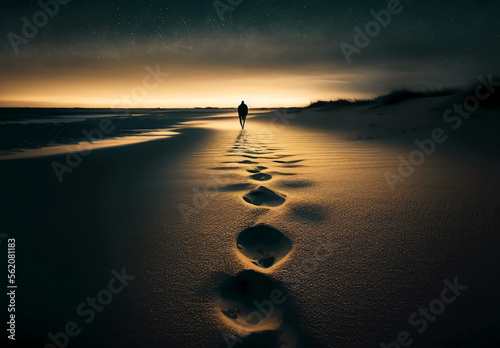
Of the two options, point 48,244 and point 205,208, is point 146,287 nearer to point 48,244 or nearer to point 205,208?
point 48,244

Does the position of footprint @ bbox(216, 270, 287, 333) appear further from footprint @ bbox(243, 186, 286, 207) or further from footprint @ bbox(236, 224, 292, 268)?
footprint @ bbox(243, 186, 286, 207)

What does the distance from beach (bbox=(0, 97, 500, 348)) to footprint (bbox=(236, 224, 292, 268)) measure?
1 cm

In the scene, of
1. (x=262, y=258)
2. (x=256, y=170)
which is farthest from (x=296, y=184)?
(x=262, y=258)

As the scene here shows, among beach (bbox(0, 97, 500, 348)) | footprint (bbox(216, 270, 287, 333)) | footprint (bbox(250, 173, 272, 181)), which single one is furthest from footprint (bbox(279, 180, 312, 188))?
footprint (bbox(216, 270, 287, 333))

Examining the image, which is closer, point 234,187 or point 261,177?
point 234,187

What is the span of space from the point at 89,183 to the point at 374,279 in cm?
310

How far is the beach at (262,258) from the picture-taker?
1075 millimetres

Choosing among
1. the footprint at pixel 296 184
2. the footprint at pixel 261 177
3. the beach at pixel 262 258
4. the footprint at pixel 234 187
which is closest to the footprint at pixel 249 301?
the beach at pixel 262 258

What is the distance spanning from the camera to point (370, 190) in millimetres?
2801

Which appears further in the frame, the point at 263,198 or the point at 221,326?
the point at 263,198

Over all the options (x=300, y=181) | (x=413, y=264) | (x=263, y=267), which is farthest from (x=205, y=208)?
(x=413, y=264)

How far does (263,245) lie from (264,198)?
2.84 ft

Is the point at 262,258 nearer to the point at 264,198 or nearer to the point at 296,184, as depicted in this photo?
the point at 264,198

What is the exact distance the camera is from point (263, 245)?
1774 millimetres
